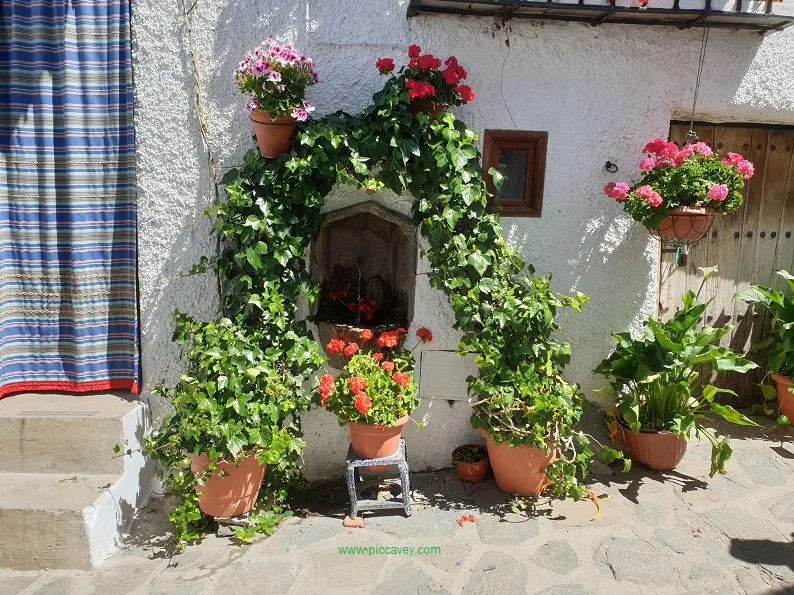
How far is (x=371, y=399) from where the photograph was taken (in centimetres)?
329

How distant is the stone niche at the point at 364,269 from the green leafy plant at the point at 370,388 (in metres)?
0.19

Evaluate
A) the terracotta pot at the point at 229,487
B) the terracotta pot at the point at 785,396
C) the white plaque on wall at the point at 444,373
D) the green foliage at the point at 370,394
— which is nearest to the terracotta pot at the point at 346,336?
the green foliage at the point at 370,394

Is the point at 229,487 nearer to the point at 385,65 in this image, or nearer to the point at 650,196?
the point at 385,65

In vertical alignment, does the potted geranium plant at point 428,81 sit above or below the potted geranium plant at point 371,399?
above

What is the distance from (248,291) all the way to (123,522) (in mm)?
1411

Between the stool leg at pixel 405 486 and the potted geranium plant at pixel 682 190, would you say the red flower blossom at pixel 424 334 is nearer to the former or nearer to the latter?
the stool leg at pixel 405 486

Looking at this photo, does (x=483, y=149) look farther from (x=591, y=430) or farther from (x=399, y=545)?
(x=399, y=545)

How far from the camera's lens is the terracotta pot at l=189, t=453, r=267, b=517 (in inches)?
124

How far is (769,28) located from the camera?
3668 millimetres

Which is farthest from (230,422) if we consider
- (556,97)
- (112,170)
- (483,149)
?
(556,97)

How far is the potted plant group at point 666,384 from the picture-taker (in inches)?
141

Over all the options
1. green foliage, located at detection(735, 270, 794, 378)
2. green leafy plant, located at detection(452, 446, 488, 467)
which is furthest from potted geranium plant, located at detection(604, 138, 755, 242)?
green leafy plant, located at detection(452, 446, 488, 467)

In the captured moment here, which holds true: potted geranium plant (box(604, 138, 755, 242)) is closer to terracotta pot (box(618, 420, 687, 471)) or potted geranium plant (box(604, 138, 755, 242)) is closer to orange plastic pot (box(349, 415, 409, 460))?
terracotta pot (box(618, 420, 687, 471))

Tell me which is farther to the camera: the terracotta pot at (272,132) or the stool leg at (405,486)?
the stool leg at (405,486)
